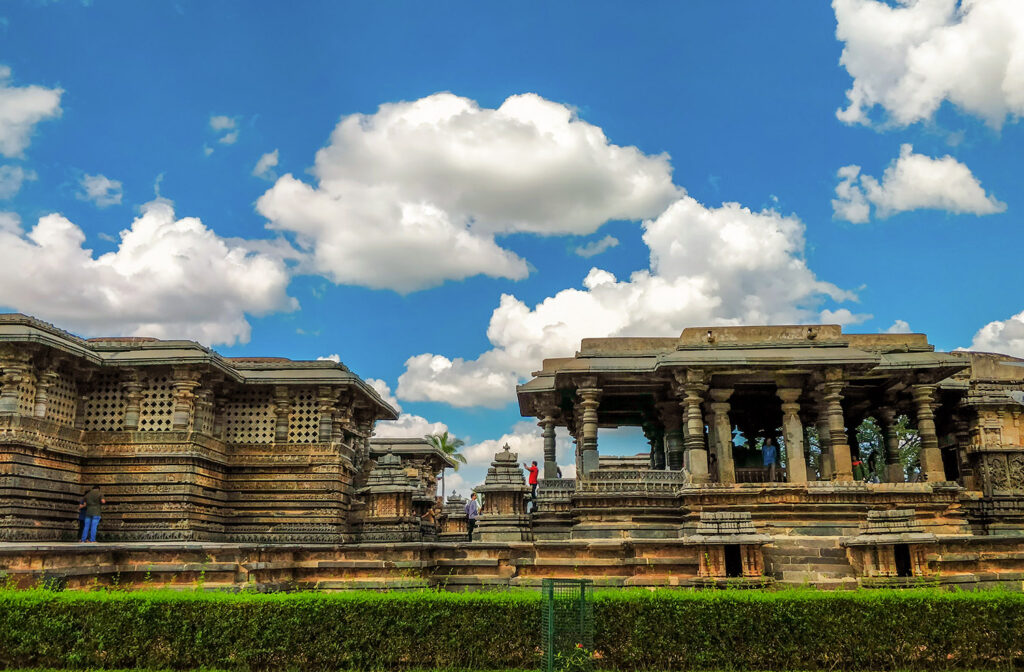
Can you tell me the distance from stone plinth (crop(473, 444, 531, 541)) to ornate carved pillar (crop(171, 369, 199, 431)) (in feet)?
29.3

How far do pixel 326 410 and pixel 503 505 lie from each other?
27.9ft

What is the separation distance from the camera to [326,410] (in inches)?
920

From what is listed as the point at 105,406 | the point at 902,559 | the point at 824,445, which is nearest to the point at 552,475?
the point at 824,445

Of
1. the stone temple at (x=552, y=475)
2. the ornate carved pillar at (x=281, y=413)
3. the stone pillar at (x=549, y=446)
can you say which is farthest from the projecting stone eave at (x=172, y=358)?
the stone pillar at (x=549, y=446)

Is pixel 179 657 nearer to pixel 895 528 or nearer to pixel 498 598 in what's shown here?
pixel 498 598

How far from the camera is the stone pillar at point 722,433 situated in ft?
63.4

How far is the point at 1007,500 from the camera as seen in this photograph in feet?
73.0

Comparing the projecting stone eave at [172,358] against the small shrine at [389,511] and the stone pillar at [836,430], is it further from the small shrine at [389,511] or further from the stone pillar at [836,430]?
the stone pillar at [836,430]

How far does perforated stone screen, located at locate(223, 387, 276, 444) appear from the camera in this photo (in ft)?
76.7

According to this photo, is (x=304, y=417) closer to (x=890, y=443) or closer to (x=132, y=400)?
(x=132, y=400)

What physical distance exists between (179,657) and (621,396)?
16.6 meters

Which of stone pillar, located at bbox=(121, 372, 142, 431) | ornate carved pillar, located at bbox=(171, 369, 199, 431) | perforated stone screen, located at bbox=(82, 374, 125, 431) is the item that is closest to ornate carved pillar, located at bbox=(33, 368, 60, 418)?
perforated stone screen, located at bbox=(82, 374, 125, 431)

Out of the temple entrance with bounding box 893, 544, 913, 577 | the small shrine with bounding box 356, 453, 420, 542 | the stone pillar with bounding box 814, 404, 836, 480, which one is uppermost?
the stone pillar with bounding box 814, 404, 836, 480

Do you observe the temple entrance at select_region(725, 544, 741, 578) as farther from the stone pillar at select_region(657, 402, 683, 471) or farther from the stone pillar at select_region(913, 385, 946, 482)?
the stone pillar at select_region(657, 402, 683, 471)
